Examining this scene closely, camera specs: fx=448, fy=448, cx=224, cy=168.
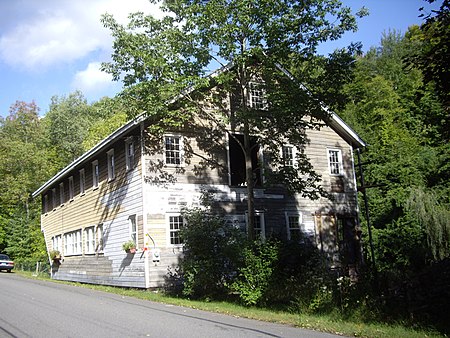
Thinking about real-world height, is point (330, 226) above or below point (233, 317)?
above

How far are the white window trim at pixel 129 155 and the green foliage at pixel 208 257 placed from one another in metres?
4.91

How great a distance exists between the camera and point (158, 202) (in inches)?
708

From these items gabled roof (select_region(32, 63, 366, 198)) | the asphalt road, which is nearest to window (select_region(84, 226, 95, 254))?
gabled roof (select_region(32, 63, 366, 198))

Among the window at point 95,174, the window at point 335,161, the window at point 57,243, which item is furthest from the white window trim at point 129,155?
the window at point 57,243

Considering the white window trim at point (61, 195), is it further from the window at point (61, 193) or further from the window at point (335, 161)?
the window at point (335, 161)

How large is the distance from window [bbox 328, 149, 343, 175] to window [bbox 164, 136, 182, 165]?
8.73 m

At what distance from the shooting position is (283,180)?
17266mm

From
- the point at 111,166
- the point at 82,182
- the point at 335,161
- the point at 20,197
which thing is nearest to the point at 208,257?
the point at 111,166

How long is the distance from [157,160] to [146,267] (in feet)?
14.1

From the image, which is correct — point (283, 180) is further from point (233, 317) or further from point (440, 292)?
point (440, 292)

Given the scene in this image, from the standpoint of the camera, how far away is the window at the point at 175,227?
18.0 metres

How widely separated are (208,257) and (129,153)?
6870 mm

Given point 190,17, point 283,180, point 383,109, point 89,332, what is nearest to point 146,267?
point 283,180

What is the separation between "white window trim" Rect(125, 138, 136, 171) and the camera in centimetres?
1907
